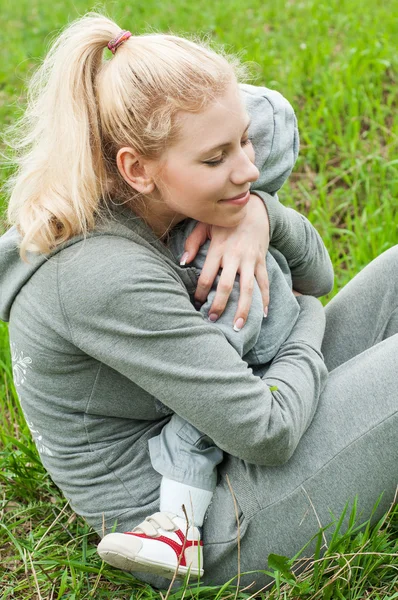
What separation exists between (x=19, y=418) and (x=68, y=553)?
0.65 m

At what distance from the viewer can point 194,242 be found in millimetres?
1977

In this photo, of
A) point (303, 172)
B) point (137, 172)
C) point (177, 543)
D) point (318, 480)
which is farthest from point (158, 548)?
point (303, 172)

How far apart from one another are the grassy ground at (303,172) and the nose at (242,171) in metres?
0.56

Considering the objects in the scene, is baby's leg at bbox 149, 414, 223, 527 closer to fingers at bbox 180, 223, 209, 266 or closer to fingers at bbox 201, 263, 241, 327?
fingers at bbox 201, 263, 241, 327

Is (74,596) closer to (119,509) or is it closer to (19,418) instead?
(119,509)

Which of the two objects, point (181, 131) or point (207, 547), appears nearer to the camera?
point (181, 131)

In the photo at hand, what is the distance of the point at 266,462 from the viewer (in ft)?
6.05

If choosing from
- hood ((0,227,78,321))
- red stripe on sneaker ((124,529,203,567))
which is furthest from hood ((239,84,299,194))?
red stripe on sneaker ((124,529,203,567))

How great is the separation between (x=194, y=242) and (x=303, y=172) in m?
2.18

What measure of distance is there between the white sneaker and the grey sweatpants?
3.1 inches

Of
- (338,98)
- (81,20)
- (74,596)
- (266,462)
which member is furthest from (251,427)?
(338,98)

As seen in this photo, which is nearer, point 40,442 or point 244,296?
point 244,296

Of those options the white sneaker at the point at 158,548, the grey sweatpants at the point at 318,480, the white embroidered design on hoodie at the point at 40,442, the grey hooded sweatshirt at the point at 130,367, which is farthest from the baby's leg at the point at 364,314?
the white embroidered design on hoodie at the point at 40,442

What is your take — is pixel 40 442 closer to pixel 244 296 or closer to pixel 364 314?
pixel 244 296
